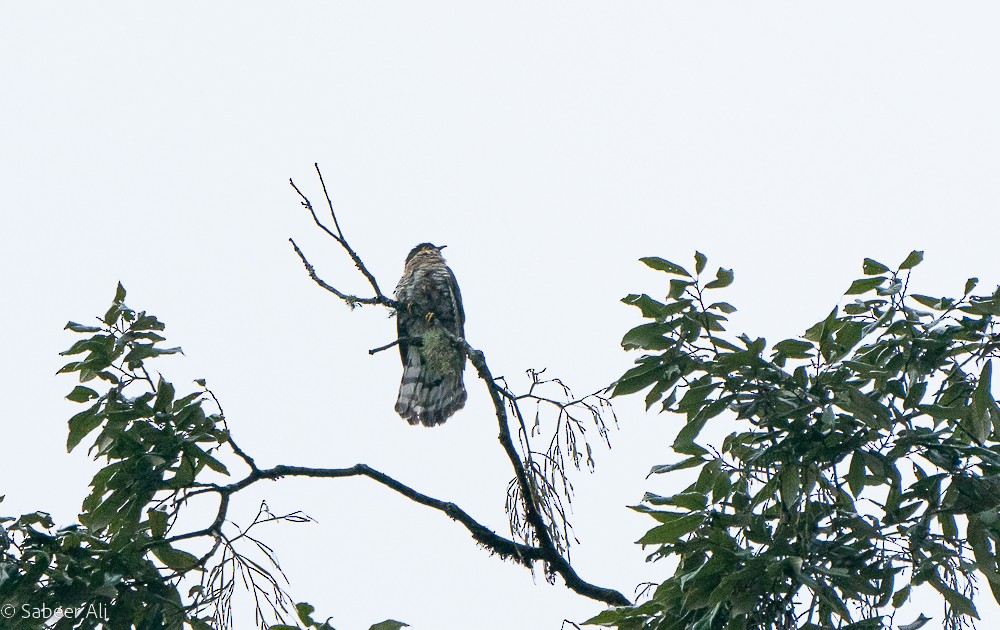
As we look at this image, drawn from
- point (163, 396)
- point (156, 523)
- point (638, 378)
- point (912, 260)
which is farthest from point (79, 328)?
point (912, 260)

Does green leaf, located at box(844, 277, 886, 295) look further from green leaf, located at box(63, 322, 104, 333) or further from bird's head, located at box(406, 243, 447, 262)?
bird's head, located at box(406, 243, 447, 262)

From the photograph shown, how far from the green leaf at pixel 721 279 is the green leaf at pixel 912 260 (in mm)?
473

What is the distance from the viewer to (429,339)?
5562 mm

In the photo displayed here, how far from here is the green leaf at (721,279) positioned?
2807 millimetres

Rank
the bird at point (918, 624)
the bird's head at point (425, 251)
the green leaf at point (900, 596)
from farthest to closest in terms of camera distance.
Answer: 1. the bird's head at point (425, 251)
2. the green leaf at point (900, 596)
3. the bird at point (918, 624)

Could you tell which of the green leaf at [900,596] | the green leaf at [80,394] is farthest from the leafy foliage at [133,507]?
the green leaf at [900,596]

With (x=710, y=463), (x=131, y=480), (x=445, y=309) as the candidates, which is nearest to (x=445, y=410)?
(x=445, y=309)

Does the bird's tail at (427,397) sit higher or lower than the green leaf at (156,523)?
higher

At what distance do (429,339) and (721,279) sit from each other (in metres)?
2.92

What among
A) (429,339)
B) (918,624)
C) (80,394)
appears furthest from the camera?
(429,339)

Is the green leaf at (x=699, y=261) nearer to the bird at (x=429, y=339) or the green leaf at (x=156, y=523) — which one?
the green leaf at (x=156, y=523)

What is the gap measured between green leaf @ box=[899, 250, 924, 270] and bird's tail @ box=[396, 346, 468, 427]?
12.7 feet

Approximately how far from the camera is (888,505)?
277cm

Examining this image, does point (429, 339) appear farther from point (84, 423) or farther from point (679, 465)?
point (679, 465)
